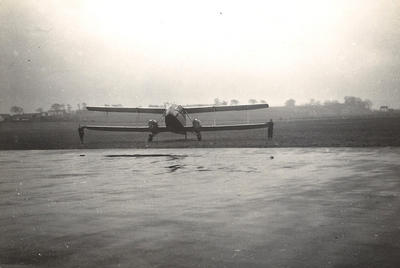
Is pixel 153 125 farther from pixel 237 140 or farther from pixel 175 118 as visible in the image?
pixel 237 140

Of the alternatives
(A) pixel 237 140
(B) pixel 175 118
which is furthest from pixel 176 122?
(A) pixel 237 140

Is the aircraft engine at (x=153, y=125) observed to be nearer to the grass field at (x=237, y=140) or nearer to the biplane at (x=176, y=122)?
the biplane at (x=176, y=122)

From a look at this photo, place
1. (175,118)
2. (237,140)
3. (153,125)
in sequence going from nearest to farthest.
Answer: (175,118)
(153,125)
(237,140)

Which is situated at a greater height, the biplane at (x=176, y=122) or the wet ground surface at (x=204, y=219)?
the biplane at (x=176, y=122)

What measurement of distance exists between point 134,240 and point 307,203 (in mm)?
4209

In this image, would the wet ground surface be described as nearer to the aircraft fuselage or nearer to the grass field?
the grass field

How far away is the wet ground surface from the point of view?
552cm

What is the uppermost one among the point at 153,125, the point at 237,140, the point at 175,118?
the point at 175,118

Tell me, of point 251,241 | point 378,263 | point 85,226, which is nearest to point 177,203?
point 85,226

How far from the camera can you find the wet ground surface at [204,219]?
5.52 metres

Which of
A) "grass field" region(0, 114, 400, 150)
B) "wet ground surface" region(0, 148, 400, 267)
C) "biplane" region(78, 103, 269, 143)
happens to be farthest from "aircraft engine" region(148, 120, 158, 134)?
"wet ground surface" region(0, 148, 400, 267)

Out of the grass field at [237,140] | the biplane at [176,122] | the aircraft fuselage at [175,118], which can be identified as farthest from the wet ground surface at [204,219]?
the biplane at [176,122]

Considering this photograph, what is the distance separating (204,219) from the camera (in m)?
7.66

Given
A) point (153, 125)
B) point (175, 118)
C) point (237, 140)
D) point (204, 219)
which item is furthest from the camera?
point (237, 140)
